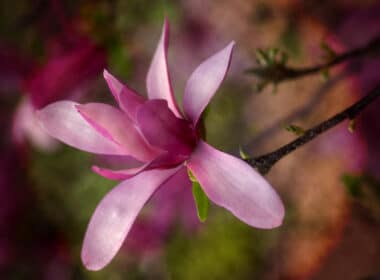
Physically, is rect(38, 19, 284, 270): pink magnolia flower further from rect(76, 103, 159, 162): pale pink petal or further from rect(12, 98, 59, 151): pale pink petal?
rect(12, 98, 59, 151): pale pink petal

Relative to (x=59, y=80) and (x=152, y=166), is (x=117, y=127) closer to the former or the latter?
(x=152, y=166)

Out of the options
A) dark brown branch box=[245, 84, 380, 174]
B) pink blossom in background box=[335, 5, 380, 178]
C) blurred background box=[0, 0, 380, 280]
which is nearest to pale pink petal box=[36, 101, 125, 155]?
dark brown branch box=[245, 84, 380, 174]

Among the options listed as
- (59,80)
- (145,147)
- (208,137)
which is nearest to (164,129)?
(145,147)

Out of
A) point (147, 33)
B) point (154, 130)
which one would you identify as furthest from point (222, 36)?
point (154, 130)

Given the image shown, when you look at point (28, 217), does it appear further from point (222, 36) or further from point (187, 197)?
point (222, 36)

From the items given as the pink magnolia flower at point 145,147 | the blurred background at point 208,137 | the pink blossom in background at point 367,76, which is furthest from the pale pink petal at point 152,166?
the pink blossom in background at point 367,76

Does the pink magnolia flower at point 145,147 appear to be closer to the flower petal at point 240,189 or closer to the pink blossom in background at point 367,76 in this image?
the flower petal at point 240,189

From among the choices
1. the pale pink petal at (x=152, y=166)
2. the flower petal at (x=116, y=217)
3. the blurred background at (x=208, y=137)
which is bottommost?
the blurred background at (x=208, y=137)
